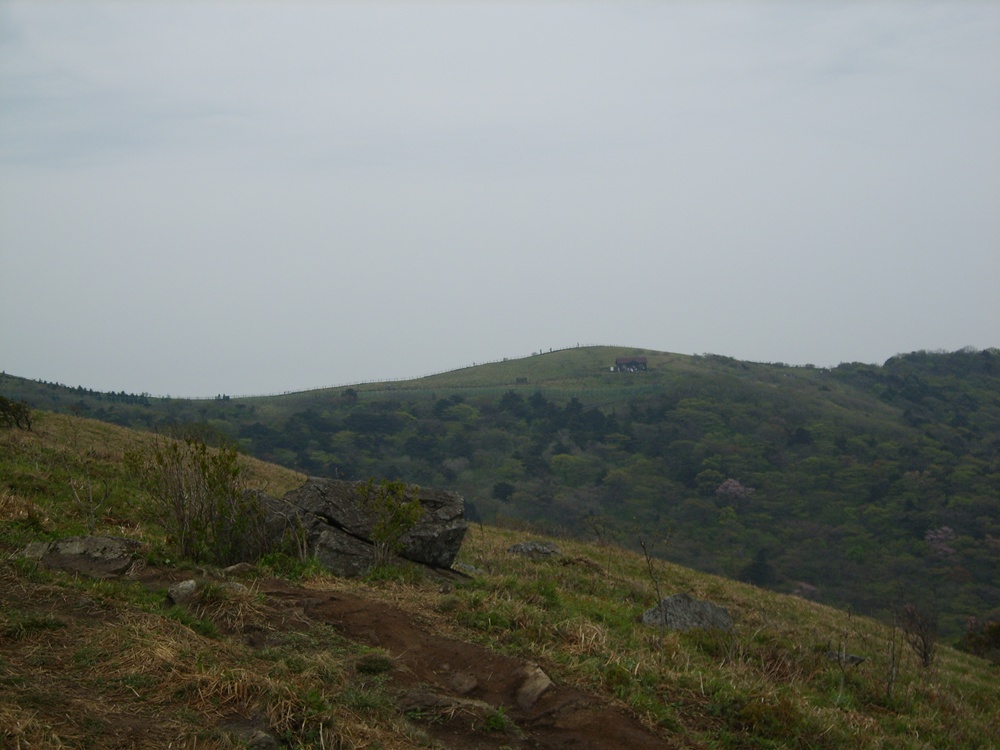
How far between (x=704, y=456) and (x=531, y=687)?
198 feet

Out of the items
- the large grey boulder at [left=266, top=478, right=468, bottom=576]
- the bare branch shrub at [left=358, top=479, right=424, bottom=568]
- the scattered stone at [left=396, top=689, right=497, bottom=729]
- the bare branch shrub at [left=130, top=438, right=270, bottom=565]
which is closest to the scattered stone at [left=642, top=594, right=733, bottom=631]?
the large grey boulder at [left=266, top=478, right=468, bottom=576]

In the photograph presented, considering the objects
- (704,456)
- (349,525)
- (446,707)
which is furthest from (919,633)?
(704,456)

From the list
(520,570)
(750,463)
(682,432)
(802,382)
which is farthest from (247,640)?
(802,382)

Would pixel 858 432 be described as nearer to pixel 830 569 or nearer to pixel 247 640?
pixel 830 569

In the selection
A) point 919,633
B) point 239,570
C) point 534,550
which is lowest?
point 919,633

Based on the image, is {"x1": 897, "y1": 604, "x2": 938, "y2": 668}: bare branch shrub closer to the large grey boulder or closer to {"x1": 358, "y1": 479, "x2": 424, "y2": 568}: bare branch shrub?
the large grey boulder

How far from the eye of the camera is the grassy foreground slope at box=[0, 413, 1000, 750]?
4.65m

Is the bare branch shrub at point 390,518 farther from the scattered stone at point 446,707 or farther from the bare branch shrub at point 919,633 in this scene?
the bare branch shrub at point 919,633

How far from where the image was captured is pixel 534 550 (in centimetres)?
1630

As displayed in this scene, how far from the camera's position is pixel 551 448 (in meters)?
67.9

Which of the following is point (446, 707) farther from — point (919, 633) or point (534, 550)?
point (534, 550)

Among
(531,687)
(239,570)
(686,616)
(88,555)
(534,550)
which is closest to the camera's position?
(531,687)

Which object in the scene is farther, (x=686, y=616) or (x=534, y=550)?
(x=534, y=550)

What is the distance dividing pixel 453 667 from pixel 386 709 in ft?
3.46
